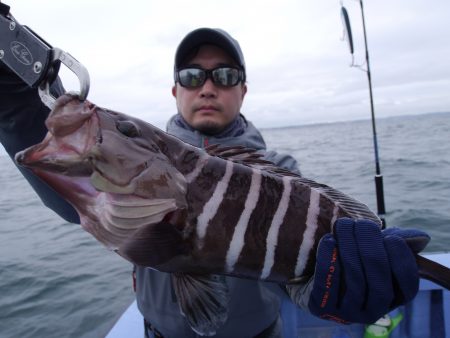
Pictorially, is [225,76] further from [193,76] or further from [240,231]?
[240,231]

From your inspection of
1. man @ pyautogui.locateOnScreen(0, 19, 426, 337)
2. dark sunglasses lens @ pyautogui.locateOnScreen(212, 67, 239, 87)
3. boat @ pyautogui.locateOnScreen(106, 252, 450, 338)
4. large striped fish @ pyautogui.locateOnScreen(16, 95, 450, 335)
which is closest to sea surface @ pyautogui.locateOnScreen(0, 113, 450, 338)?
boat @ pyautogui.locateOnScreen(106, 252, 450, 338)

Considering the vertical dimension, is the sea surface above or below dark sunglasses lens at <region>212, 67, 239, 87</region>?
below

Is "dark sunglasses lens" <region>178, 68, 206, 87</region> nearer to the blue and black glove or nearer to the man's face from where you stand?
the man's face

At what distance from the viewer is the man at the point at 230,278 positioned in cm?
183

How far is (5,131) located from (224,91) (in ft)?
5.51

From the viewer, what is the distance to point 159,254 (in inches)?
65.5

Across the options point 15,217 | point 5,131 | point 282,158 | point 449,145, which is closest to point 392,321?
point 282,158

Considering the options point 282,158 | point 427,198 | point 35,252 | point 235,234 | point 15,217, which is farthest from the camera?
point 15,217

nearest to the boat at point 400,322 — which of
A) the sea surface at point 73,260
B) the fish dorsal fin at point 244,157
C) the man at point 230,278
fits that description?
the man at point 230,278

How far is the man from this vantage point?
1.83m

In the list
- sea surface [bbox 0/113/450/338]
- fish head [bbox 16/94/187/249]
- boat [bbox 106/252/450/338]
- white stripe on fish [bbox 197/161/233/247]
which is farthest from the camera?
sea surface [bbox 0/113/450/338]

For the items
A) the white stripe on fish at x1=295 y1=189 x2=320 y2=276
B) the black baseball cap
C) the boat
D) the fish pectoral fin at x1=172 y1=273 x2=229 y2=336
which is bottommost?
the boat

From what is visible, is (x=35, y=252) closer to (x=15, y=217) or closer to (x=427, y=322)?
(x=15, y=217)

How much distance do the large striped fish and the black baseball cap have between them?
1.52 metres
